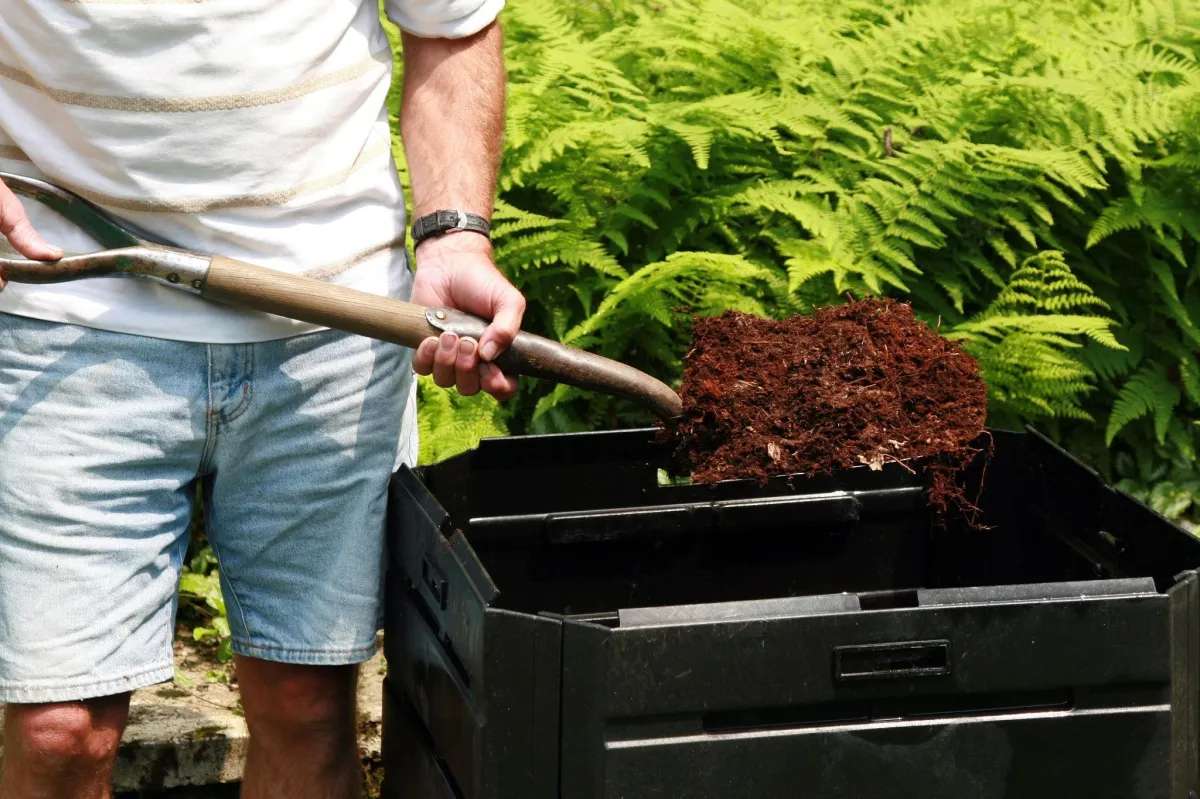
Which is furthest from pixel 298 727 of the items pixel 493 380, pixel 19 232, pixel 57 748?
pixel 19 232

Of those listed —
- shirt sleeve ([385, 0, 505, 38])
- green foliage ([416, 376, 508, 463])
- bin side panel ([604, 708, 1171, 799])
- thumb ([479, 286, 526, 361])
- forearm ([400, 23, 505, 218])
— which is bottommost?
bin side panel ([604, 708, 1171, 799])

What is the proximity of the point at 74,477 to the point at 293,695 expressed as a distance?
0.58 m

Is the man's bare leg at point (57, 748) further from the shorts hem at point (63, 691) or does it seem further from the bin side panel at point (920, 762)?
the bin side panel at point (920, 762)

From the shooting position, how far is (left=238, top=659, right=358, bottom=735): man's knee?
2332mm

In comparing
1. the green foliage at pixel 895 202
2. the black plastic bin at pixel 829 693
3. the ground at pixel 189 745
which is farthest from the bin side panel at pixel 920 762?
the green foliage at pixel 895 202

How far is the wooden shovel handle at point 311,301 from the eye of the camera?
77.6 inches

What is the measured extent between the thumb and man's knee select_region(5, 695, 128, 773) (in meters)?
0.88

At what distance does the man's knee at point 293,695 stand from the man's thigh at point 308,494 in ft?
0.18

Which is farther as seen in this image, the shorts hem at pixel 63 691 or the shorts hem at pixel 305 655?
the shorts hem at pixel 305 655

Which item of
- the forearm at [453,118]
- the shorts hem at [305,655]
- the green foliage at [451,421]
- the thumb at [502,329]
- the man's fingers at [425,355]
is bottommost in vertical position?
the shorts hem at [305,655]

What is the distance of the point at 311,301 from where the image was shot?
198 cm

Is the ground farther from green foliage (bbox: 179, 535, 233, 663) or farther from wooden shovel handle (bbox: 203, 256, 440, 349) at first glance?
wooden shovel handle (bbox: 203, 256, 440, 349)

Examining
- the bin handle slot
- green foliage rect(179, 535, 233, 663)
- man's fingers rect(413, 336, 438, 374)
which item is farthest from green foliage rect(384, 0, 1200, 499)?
the bin handle slot

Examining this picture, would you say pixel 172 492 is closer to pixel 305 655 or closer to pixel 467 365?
pixel 305 655
